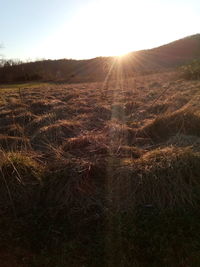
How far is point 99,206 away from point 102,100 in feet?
19.8

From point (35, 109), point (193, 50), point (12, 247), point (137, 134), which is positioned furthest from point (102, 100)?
point (193, 50)

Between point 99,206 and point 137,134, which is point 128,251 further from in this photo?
point 137,134

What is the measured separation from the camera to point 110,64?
30.9m

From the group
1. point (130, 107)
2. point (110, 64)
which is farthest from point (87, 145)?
point (110, 64)

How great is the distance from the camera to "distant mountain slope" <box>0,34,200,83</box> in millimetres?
27422

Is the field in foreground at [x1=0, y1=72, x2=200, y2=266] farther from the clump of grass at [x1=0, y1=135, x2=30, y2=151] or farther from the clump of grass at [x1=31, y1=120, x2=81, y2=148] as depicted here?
the clump of grass at [x1=31, y1=120, x2=81, y2=148]

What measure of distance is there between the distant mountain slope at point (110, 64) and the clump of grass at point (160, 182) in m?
24.1

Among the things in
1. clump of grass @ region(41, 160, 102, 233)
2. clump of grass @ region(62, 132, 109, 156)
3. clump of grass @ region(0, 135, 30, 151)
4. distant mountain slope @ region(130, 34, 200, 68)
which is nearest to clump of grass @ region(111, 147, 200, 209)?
clump of grass @ region(41, 160, 102, 233)

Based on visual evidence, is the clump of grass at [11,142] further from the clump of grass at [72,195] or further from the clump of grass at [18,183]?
the clump of grass at [72,195]

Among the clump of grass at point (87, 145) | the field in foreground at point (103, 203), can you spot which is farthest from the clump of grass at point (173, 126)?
the clump of grass at point (87, 145)

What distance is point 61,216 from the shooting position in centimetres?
281

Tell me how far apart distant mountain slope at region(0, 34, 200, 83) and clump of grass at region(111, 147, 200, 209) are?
24.1 metres

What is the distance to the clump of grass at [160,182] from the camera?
2.91m

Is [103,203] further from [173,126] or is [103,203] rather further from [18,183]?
[173,126]
